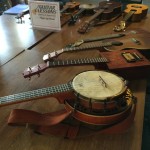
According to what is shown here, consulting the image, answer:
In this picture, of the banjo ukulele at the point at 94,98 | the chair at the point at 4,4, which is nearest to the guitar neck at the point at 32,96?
the banjo ukulele at the point at 94,98

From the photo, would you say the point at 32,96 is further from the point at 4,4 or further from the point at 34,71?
the point at 4,4

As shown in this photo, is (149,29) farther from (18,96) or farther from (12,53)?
Answer: (18,96)

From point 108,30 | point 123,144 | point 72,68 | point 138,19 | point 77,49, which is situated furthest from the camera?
point 138,19

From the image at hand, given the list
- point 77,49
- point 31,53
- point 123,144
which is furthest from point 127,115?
point 31,53

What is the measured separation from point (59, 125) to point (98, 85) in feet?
0.60

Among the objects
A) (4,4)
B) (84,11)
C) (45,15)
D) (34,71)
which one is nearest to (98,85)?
(34,71)

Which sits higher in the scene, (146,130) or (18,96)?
(18,96)

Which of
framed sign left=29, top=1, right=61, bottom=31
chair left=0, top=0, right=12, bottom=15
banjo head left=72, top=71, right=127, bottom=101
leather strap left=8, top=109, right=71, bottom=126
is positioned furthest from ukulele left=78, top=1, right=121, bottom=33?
chair left=0, top=0, right=12, bottom=15

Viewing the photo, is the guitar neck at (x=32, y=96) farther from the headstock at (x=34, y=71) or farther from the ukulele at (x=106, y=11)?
the ukulele at (x=106, y=11)

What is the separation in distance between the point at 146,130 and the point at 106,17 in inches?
37.4

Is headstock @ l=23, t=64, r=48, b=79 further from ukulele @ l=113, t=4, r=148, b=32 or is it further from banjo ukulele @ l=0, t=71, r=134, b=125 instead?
ukulele @ l=113, t=4, r=148, b=32

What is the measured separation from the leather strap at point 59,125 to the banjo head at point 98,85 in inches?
3.3

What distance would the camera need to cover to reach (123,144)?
66 centimetres

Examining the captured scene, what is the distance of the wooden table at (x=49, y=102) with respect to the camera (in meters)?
0.66
